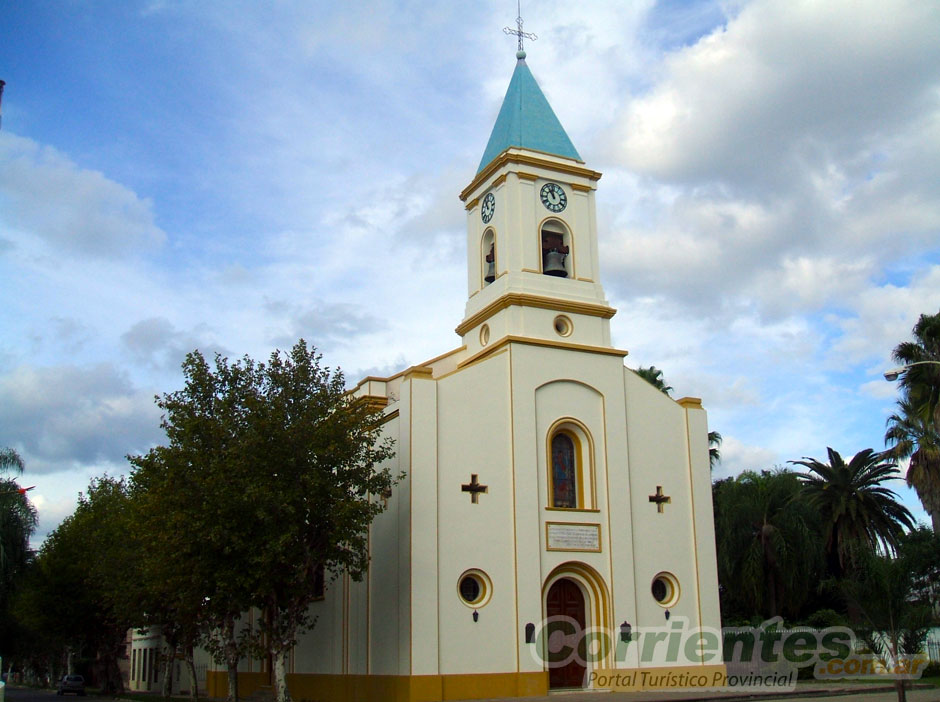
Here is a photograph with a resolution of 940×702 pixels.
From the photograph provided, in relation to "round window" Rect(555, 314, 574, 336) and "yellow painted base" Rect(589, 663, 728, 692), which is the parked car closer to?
"yellow painted base" Rect(589, 663, 728, 692)

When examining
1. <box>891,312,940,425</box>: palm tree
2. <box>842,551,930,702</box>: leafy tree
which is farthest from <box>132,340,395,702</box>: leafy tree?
<box>891,312,940,425</box>: palm tree

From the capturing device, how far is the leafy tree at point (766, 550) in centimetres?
3731

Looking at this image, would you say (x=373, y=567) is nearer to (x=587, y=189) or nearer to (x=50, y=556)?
(x=587, y=189)

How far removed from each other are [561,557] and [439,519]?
12.1 feet

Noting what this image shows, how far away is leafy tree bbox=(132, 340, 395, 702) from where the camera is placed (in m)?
21.9

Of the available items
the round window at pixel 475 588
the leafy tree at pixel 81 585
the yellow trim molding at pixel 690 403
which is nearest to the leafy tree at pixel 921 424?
the yellow trim molding at pixel 690 403

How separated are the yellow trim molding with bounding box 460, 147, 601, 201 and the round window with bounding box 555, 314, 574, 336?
4.75 metres

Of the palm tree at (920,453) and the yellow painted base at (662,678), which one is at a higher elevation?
the palm tree at (920,453)

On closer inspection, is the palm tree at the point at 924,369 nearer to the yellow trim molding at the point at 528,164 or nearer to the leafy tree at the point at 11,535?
the yellow trim molding at the point at 528,164

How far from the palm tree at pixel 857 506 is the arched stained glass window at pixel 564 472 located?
17.3 meters

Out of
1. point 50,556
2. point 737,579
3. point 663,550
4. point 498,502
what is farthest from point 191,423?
point 737,579

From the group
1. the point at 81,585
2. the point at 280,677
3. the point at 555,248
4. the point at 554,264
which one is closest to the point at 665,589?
the point at 554,264

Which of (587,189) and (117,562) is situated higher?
(587,189)

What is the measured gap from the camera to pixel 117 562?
100 feet
